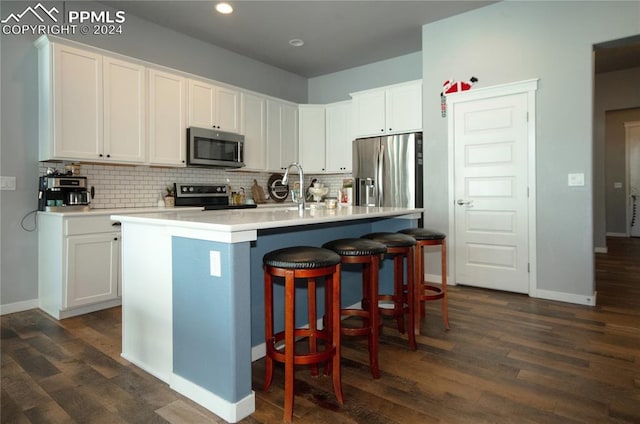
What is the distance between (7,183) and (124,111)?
118 centimetres

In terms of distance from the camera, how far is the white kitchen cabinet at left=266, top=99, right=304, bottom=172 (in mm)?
5355

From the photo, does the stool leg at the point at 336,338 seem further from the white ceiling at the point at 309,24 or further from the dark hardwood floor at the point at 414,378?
the white ceiling at the point at 309,24

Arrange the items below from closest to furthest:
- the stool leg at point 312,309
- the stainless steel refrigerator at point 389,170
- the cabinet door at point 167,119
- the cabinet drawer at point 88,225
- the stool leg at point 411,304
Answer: the stool leg at point 312,309
the stool leg at point 411,304
the cabinet drawer at point 88,225
the cabinet door at point 167,119
the stainless steel refrigerator at point 389,170

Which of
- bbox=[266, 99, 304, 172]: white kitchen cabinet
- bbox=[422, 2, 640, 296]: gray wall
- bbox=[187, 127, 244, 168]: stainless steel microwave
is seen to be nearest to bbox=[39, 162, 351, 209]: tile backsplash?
bbox=[187, 127, 244, 168]: stainless steel microwave

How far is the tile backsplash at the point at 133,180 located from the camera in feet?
12.6

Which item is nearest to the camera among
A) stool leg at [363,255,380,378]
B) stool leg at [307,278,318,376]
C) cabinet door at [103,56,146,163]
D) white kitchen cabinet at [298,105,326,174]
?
stool leg at [307,278,318,376]

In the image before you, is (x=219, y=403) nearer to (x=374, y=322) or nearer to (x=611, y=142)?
(x=374, y=322)

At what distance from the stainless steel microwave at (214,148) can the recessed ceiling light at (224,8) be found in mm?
1267

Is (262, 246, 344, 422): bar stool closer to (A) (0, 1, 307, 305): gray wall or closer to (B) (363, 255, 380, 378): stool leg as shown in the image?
(B) (363, 255, 380, 378): stool leg

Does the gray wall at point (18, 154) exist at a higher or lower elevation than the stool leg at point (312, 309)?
higher

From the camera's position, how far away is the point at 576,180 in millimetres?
3535

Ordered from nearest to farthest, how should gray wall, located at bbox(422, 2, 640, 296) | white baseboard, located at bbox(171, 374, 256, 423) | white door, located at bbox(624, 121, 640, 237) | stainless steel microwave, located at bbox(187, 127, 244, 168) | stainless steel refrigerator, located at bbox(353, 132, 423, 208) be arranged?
white baseboard, located at bbox(171, 374, 256, 423) < gray wall, located at bbox(422, 2, 640, 296) < stainless steel microwave, located at bbox(187, 127, 244, 168) < stainless steel refrigerator, located at bbox(353, 132, 423, 208) < white door, located at bbox(624, 121, 640, 237)

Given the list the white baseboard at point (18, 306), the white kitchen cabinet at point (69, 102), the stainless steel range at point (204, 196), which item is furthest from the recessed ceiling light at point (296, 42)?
the white baseboard at point (18, 306)

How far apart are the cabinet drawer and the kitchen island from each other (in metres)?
1.17
